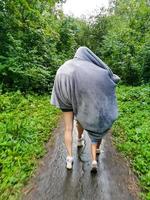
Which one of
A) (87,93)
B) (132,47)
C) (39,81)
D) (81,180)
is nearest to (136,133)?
(81,180)

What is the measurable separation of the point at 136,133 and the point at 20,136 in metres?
2.54

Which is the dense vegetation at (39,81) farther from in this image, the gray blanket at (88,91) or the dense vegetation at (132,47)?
the gray blanket at (88,91)

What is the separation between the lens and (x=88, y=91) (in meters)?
3.99

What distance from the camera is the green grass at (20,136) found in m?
4.00

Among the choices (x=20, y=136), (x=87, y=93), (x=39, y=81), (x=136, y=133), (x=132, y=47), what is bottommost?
(x=136, y=133)

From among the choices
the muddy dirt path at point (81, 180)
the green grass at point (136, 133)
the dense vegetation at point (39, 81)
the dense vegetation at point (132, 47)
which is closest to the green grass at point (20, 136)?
the dense vegetation at point (39, 81)

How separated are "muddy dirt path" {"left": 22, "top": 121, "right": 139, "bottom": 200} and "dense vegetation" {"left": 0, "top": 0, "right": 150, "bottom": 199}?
18 cm

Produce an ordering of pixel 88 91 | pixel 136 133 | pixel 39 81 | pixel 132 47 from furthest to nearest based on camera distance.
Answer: pixel 132 47 → pixel 39 81 → pixel 136 133 → pixel 88 91

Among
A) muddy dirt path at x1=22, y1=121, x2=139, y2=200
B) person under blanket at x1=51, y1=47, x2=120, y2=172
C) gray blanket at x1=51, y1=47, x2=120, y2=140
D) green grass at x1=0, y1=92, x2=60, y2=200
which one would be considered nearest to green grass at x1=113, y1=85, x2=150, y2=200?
muddy dirt path at x1=22, y1=121, x2=139, y2=200

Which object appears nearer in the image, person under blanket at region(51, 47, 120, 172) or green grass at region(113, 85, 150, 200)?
person under blanket at region(51, 47, 120, 172)

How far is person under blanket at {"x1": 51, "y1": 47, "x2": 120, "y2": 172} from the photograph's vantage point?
157 inches

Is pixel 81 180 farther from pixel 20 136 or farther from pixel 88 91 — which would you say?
pixel 20 136

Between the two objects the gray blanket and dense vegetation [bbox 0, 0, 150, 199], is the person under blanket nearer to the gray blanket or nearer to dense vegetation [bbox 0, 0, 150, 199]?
the gray blanket

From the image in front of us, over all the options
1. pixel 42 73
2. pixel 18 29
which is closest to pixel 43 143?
pixel 42 73
